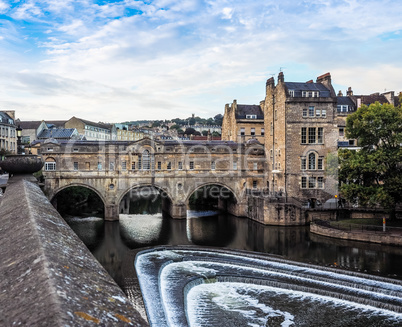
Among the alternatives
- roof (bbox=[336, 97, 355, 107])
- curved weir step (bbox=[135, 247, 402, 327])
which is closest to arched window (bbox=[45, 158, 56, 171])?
curved weir step (bbox=[135, 247, 402, 327])

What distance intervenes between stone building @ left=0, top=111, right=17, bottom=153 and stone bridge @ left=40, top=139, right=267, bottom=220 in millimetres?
25223

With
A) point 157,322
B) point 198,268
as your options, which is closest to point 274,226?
point 198,268

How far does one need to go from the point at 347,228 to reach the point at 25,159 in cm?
3184

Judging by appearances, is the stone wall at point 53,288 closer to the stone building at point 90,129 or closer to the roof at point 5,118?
the roof at point 5,118

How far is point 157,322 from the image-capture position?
1623 centimetres

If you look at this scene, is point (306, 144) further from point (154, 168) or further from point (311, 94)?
point (154, 168)

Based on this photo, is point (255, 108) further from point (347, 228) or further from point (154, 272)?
point (154, 272)

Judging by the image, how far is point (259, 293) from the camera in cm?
2080

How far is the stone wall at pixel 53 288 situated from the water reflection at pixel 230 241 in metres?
19.7

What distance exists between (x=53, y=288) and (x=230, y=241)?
33.9 meters

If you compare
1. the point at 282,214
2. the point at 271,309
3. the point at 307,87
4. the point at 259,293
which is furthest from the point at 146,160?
the point at 271,309

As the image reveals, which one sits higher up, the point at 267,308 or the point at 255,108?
the point at 255,108

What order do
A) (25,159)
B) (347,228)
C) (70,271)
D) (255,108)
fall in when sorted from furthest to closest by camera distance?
(255,108) < (347,228) < (25,159) < (70,271)

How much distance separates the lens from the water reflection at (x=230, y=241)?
2806cm
